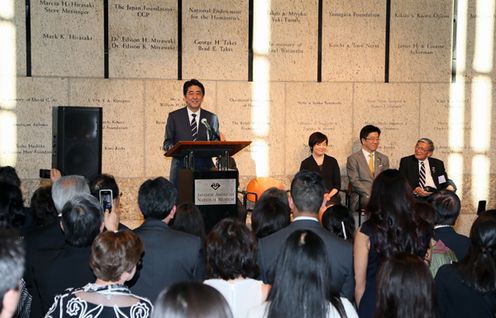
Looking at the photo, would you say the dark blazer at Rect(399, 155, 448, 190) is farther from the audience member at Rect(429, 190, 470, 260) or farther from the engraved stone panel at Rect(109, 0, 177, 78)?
the audience member at Rect(429, 190, 470, 260)

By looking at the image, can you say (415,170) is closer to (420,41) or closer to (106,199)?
(420,41)

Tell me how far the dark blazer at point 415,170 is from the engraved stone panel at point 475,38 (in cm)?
166

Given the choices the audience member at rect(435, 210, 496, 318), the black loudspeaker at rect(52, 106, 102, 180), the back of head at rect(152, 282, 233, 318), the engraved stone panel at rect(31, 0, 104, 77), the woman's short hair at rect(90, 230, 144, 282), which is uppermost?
the engraved stone panel at rect(31, 0, 104, 77)

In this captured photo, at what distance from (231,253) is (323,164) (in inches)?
233

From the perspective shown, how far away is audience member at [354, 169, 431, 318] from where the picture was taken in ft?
12.2

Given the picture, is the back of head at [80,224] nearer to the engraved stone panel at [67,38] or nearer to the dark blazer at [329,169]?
the dark blazer at [329,169]

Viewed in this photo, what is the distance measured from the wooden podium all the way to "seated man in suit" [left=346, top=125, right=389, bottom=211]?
2.95 metres

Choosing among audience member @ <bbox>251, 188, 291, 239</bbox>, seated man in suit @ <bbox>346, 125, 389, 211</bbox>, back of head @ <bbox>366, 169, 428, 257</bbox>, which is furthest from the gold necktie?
back of head @ <bbox>366, 169, 428, 257</bbox>

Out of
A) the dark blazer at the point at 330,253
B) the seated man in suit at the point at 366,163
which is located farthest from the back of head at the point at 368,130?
the dark blazer at the point at 330,253

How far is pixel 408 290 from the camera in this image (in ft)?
8.94

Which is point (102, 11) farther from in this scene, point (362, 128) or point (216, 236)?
point (216, 236)

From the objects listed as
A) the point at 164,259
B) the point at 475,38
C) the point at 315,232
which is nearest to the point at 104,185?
the point at 164,259

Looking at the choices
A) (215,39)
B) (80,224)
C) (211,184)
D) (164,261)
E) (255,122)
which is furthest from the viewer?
(255,122)

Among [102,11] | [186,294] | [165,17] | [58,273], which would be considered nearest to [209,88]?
[165,17]
